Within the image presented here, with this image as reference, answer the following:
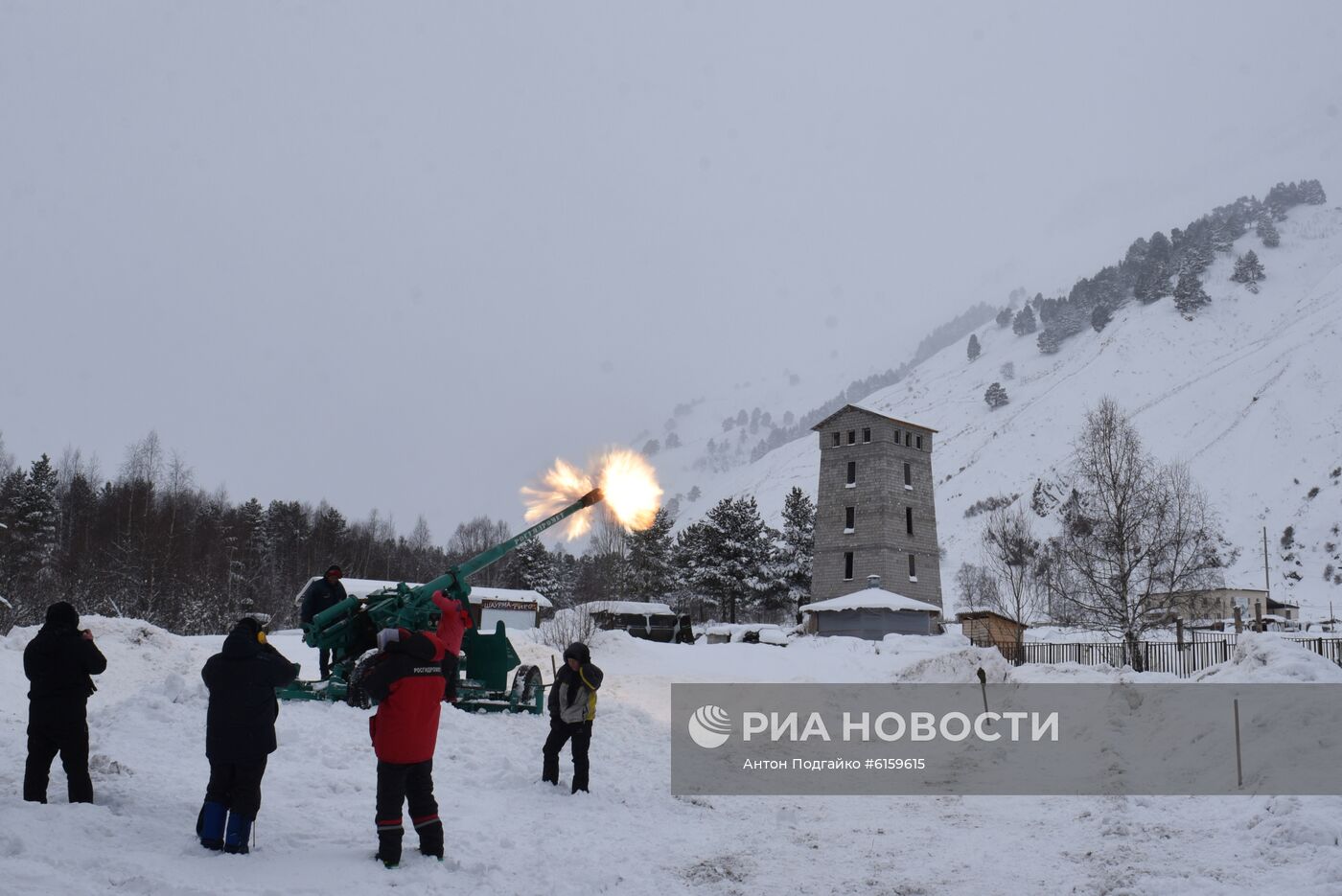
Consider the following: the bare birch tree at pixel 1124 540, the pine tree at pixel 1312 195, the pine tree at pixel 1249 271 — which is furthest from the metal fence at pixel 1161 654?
the pine tree at pixel 1312 195

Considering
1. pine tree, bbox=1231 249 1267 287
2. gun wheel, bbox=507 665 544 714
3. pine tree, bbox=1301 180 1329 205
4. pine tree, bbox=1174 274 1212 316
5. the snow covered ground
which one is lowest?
the snow covered ground

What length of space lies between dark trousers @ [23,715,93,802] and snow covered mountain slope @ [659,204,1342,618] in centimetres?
8107

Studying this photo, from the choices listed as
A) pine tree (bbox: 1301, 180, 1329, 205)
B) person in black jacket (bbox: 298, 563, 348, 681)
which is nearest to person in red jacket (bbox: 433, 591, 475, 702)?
person in black jacket (bbox: 298, 563, 348, 681)

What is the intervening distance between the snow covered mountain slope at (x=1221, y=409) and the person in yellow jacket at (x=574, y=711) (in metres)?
75.5

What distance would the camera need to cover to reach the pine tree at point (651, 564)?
7550 centimetres

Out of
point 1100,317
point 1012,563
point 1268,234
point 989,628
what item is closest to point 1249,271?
point 1100,317

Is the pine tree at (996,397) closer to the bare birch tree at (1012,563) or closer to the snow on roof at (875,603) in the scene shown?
the bare birch tree at (1012,563)

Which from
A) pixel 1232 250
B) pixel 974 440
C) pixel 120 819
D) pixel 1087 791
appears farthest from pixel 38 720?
pixel 1232 250

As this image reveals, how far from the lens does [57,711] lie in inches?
328

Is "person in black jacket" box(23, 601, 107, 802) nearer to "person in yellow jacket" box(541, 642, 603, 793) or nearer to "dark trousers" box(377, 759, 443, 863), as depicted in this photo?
"dark trousers" box(377, 759, 443, 863)

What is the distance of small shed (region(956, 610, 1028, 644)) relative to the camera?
156 feet

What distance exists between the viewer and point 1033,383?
16650 cm

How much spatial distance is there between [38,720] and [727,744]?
1278 cm

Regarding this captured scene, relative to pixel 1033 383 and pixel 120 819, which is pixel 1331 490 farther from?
pixel 120 819
